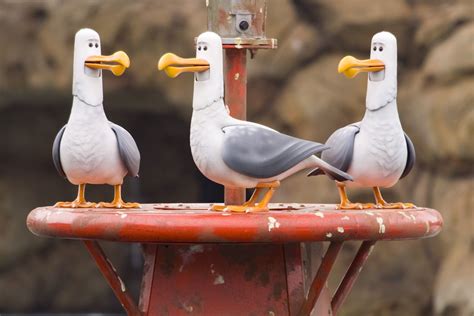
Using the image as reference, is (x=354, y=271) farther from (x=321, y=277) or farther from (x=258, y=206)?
(x=258, y=206)

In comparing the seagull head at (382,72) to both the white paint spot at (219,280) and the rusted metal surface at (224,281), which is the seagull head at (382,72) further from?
the white paint spot at (219,280)

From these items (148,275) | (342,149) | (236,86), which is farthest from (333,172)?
(148,275)

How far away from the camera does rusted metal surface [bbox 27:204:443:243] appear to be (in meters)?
2.78

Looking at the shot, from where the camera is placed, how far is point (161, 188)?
25.9 ft

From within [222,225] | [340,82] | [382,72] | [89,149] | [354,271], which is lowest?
[340,82]

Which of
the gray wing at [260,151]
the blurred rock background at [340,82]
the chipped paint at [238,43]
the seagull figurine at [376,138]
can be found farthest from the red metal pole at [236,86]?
the blurred rock background at [340,82]

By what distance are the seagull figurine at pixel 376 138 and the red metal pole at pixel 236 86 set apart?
27 centimetres

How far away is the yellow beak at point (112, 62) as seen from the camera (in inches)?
116

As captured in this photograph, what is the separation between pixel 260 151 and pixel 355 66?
33 centimetres

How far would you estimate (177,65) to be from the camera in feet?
9.37

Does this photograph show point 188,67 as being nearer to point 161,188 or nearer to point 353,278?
point 353,278

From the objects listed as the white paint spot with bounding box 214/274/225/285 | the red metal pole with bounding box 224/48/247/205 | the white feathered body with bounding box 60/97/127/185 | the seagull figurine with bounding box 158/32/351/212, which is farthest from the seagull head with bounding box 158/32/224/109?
the white paint spot with bounding box 214/274/225/285

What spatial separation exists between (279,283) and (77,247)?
4.78 metres

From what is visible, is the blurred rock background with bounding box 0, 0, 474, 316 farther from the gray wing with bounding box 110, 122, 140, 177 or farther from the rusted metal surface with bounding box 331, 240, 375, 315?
the gray wing with bounding box 110, 122, 140, 177
